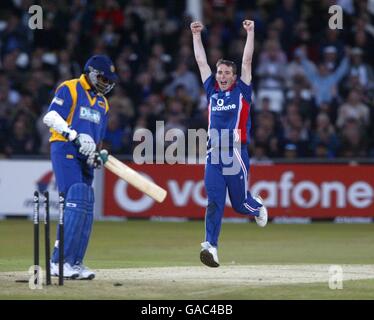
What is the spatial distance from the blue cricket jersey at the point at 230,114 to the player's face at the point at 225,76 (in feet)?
0.20

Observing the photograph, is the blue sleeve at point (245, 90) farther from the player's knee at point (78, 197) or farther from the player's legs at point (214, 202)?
the player's knee at point (78, 197)

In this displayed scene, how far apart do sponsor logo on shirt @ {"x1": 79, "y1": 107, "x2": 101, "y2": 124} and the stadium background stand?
7.97 metres

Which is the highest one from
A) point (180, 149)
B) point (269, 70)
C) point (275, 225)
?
point (269, 70)

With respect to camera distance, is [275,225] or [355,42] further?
[355,42]

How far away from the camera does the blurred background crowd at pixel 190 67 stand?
19.9m

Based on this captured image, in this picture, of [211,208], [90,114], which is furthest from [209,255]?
[90,114]

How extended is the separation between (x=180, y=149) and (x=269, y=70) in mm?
2978

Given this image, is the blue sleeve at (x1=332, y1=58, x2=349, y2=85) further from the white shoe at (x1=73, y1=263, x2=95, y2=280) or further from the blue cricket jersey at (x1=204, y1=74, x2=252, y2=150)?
the white shoe at (x1=73, y1=263, x2=95, y2=280)

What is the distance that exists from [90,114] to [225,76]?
1616 mm

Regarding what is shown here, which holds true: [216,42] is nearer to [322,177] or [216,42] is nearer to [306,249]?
[322,177]

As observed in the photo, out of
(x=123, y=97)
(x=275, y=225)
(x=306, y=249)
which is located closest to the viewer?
(x=306, y=249)

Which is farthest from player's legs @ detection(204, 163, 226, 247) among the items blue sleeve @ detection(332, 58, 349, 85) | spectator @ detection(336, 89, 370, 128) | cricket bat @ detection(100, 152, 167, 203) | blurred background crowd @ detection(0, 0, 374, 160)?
blue sleeve @ detection(332, 58, 349, 85)
